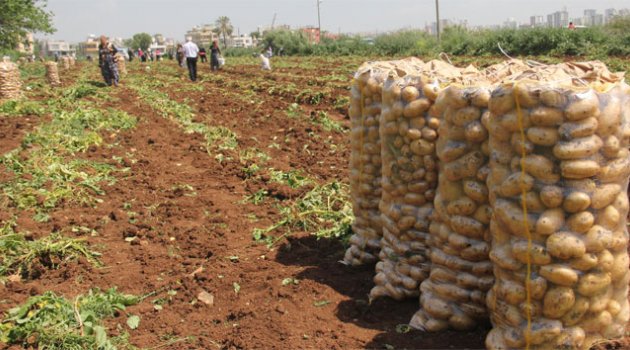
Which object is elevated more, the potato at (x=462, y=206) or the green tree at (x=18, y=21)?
the green tree at (x=18, y=21)

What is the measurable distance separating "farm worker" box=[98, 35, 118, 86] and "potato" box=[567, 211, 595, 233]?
1762 centimetres

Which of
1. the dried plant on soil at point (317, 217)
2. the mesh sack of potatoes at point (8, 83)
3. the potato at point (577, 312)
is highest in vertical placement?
the mesh sack of potatoes at point (8, 83)

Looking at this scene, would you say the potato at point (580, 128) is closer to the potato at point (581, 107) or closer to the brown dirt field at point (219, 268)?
the potato at point (581, 107)

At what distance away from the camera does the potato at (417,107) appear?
10.8 ft

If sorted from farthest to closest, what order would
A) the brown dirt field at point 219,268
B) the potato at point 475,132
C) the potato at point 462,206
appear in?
1. the brown dirt field at point 219,268
2. the potato at point 462,206
3. the potato at point 475,132

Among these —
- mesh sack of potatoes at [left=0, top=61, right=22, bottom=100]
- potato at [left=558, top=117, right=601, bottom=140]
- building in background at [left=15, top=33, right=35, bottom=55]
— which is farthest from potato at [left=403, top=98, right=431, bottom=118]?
building in background at [left=15, top=33, right=35, bottom=55]

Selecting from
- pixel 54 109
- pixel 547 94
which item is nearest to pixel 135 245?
pixel 547 94

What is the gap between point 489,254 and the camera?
9.38ft

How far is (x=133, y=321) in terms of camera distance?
152 inches

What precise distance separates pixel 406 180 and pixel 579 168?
118cm

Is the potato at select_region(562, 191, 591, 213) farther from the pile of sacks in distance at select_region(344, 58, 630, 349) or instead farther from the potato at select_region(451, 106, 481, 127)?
the potato at select_region(451, 106, 481, 127)

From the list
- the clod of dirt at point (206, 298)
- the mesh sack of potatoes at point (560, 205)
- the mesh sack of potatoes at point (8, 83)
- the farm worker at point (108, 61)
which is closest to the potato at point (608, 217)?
the mesh sack of potatoes at point (560, 205)

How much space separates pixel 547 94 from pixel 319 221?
3.32 metres

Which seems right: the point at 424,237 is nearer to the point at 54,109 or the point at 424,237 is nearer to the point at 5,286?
the point at 5,286
